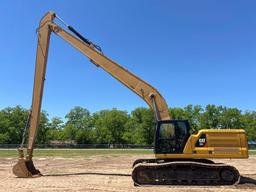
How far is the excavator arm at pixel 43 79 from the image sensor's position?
1725 centimetres

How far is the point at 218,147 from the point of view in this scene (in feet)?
50.7

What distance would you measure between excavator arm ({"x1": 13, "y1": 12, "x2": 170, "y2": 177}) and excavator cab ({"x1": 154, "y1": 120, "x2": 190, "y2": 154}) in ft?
3.13

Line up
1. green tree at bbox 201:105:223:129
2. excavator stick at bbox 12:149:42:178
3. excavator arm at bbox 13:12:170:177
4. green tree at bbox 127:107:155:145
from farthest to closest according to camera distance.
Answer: green tree at bbox 127:107:155:145 → green tree at bbox 201:105:223:129 → excavator stick at bbox 12:149:42:178 → excavator arm at bbox 13:12:170:177

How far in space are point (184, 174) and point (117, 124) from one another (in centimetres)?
9249

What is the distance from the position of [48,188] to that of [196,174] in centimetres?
553

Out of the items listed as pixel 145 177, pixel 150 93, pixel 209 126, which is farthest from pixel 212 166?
pixel 209 126

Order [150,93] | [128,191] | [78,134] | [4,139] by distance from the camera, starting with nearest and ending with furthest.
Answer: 1. [128,191]
2. [150,93]
3. [4,139]
4. [78,134]

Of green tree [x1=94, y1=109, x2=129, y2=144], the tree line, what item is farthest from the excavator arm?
green tree [x1=94, y1=109, x2=129, y2=144]

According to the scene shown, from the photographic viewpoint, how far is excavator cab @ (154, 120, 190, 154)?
15.7 metres

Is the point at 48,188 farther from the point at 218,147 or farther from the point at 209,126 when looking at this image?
the point at 209,126

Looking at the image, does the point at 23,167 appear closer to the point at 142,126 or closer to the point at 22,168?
the point at 22,168

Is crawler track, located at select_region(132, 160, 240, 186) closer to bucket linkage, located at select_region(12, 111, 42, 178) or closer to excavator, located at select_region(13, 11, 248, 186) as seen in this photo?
excavator, located at select_region(13, 11, 248, 186)

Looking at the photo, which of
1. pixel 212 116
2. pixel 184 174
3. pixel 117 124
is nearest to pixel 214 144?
pixel 184 174

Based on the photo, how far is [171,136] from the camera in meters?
15.8
